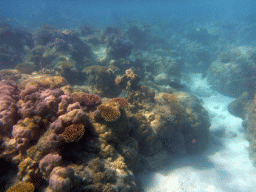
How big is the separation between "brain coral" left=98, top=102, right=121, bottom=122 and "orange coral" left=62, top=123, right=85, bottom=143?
2.88 feet

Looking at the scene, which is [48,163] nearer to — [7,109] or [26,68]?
[7,109]

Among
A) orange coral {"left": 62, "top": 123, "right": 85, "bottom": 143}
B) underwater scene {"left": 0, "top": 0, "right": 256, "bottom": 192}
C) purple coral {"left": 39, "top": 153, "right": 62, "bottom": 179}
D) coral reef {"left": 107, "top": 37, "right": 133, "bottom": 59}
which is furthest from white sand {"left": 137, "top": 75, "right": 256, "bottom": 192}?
coral reef {"left": 107, "top": 37, "right": 133, "bottom": 59}

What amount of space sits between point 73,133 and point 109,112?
128cm

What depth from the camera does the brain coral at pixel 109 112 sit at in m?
4.17

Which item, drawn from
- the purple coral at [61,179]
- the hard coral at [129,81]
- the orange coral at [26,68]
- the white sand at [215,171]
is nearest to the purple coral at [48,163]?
the purple coral at [61,179]

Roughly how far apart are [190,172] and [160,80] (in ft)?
26.8

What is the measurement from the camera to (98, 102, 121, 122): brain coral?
417cm

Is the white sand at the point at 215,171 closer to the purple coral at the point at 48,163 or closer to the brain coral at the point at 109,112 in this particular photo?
the brain coral at the point at 109,112

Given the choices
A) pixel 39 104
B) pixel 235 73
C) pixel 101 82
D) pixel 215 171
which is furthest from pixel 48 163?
pixel 235 73

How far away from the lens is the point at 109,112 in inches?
168

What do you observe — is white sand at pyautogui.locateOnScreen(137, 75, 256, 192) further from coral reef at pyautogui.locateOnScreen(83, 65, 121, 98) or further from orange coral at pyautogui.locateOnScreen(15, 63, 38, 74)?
orange coral at pyautogui.locateOnScreen(15, 63, 38, 74)

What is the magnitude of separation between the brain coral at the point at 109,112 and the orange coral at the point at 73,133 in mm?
879

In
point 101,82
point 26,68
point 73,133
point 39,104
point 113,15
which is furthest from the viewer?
point 113,15

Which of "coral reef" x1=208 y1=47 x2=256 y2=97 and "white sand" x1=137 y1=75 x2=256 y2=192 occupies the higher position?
"coral reef" x1=208 y1=47 x2=256 y2=97
